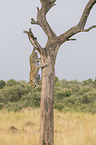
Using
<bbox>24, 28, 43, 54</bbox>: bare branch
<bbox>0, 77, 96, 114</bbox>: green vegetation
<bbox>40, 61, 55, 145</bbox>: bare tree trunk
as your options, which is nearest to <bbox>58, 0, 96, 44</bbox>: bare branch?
<bbox>24, 28, 43, 54</bbox>: bare branch

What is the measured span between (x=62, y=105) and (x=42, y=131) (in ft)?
34.8

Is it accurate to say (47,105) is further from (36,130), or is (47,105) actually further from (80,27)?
(36,130)

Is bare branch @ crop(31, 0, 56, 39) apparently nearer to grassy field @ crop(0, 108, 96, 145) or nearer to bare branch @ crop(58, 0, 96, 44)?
bare branch @ crop(58, 0, 96, 44)

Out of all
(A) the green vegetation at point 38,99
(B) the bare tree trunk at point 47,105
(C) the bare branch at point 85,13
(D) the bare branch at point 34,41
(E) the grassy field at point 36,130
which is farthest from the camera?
(A) the green vegetation at point 38,99

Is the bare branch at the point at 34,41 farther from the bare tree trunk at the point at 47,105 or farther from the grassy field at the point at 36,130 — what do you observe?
the grassy field at the point at 36,130

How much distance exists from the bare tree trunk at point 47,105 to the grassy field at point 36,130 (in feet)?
3.40

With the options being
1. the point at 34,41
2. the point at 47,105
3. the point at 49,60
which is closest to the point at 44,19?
the point at 34,41

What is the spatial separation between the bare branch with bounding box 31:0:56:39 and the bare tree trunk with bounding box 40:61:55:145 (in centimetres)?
86

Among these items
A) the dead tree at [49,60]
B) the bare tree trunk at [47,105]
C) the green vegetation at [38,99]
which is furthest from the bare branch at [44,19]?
the green vegetation at [38,99]

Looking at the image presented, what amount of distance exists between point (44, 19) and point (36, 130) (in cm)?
520

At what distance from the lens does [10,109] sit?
1494cm

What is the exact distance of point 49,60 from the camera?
554 centimetres

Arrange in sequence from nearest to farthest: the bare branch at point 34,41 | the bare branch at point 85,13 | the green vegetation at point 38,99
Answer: the bare branch at point 34,41 < the bare branch at point 85,13 < the green vegetation at point 38,99

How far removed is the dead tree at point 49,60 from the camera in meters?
5.44
